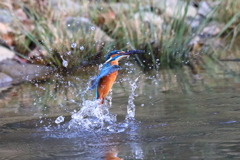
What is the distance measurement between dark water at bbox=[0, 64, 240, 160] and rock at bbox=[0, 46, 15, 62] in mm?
2042

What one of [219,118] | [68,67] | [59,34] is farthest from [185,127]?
[59,34]

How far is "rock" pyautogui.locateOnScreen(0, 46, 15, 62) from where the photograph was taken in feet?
27.0

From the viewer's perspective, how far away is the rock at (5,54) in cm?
823

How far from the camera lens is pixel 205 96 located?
4.98 meters

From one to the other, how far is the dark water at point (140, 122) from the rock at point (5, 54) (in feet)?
6.70

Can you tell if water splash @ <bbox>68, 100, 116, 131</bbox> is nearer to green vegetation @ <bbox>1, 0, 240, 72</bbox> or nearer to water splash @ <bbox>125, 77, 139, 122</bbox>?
water splash @ <bbox>125, 77, 139, 122</bbox>

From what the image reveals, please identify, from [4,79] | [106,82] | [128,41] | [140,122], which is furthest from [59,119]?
[128,41]

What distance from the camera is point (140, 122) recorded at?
4.04m

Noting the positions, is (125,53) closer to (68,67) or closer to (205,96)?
(205,96)

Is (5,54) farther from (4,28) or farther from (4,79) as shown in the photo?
(4,79)

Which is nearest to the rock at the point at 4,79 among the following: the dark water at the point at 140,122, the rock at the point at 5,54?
the dark water at the point at 140,122

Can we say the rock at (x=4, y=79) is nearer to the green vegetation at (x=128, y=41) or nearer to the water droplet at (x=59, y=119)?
the green vegetation at (x=128, y=41)

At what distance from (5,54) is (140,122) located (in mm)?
4710

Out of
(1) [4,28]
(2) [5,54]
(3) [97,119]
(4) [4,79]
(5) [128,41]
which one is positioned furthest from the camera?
(1) [4,28]
